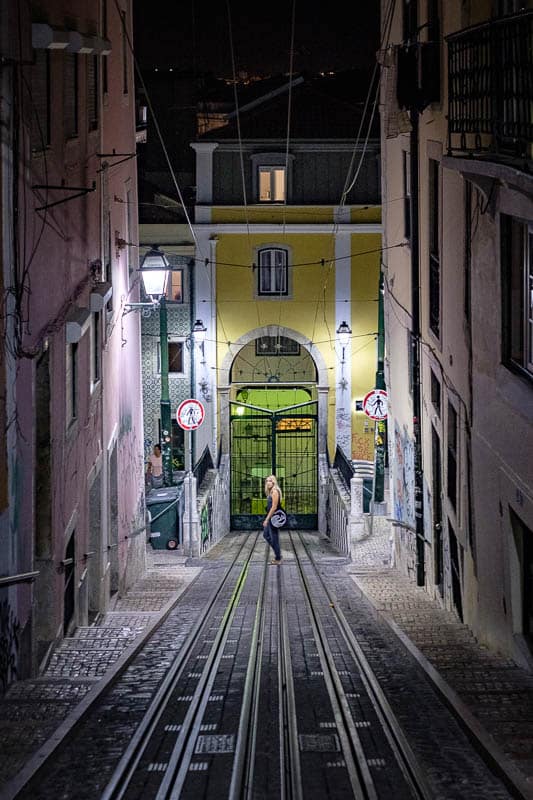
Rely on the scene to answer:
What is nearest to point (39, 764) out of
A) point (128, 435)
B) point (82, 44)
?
point (82, 44)

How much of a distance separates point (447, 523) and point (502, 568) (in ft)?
12.5

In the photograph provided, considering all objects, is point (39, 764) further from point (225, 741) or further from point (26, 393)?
point (26, 393)

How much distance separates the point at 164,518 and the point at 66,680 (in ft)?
47.1

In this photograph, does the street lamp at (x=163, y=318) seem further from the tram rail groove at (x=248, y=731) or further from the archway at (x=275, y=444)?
the tram rail groove at (x=248, y=731)

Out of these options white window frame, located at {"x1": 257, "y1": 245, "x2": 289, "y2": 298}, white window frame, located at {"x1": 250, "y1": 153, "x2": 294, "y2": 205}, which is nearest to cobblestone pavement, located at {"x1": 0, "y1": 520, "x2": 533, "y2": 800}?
white window frame, located at {"x1": 257, "y1": 245, "x2": 289, "y2": 298}

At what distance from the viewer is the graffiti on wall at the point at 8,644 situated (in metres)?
7.68

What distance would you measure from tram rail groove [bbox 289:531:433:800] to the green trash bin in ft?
35.3

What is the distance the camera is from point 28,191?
8406 millimetres

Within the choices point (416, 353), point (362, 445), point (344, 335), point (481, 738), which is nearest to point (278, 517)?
point (416, 353)

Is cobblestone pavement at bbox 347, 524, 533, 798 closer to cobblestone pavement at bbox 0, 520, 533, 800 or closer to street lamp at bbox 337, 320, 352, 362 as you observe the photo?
cobblestone pavement at bbox 0, 520, 533, 800

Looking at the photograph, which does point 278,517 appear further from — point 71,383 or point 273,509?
point 71,383

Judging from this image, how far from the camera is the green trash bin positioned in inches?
888

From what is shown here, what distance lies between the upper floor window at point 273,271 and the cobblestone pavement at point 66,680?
18077 mm

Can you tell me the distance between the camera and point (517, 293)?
30.5 ft
